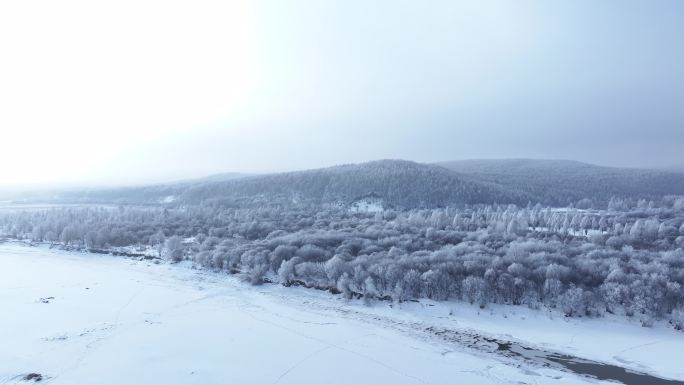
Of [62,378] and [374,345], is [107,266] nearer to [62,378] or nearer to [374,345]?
[62,378]

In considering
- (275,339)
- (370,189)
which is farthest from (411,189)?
(275,339)

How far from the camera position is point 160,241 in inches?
2876

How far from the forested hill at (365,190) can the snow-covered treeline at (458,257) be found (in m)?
39.3

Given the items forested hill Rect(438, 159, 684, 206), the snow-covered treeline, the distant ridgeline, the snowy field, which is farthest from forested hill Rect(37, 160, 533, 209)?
the snowy field

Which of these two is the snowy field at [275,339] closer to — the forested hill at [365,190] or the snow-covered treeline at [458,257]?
the snow-covered treeline at [458,257]

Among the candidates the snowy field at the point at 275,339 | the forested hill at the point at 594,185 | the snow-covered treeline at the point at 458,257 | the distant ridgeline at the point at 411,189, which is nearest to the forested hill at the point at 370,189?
Result: the distant ridgeline at the point at 411,189

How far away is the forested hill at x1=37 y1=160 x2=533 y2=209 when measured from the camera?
5094 inches

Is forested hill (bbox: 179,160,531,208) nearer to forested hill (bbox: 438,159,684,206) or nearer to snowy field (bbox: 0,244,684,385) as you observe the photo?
forested hill (bbox: 438,159,684,206)

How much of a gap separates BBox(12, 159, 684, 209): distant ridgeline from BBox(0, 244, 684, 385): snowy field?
277 feet

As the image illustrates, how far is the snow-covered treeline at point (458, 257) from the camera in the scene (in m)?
37.3

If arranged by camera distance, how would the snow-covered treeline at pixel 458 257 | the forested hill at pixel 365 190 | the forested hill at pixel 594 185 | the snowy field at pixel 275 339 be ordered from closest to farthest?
the snowy field at pixel 275 339 → the snow-covered treeline at pixel 458 257 → the forested hill at pixel 365 190 → the forested hill at pixel 594 185

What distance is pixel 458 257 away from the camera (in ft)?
157

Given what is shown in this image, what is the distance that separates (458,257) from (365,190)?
290 ft

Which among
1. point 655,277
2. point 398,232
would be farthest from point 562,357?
point 398,232
